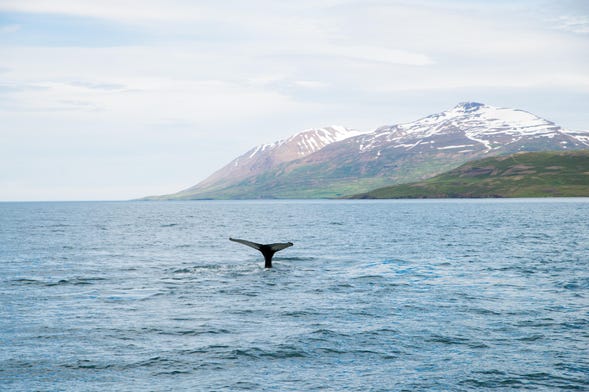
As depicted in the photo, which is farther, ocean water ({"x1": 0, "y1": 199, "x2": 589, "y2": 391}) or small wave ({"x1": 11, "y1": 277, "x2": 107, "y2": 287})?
small wave ({"x1": 11, "y1": 277, "x2": 107, "y2": 287})

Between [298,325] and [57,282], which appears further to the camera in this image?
[57,282]

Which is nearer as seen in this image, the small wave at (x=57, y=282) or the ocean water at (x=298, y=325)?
the ocean water at (x=298, y=325)

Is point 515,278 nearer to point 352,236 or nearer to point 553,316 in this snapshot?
point 553,316

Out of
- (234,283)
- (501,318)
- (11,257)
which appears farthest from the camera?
(11,257)

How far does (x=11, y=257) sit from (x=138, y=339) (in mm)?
43226

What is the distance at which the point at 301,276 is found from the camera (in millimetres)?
44531

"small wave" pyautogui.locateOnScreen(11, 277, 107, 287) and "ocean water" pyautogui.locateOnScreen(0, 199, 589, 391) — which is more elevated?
"small wave" pyautogui.locateOnScreen(11, 277, 107, 287)

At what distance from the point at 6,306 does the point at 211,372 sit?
17952 millimetres

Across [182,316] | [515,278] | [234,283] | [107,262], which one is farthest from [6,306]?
[515,278]

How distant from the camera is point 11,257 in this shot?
201 feet

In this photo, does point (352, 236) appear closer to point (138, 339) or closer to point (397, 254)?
point (397, 254)

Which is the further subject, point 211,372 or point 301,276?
point 301,276

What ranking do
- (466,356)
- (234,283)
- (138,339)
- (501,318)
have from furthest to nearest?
(234,283)
(501,318)
(138,339)
(466,356)

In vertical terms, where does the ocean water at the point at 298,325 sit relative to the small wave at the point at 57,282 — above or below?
below
